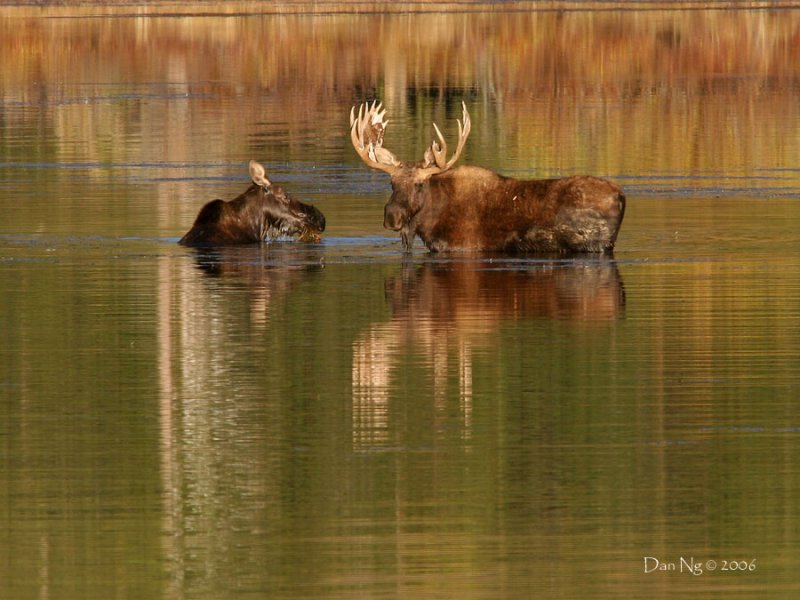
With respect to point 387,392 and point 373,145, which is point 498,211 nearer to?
point 373,145

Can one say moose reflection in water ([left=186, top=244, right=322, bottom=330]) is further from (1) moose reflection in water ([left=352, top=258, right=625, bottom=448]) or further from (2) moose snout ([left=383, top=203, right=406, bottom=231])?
Result: (1) moose reflection in water ([left=352, top=258, right=625, bottom=448])

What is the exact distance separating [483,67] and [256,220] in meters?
39.7

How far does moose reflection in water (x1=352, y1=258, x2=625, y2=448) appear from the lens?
16.4 m

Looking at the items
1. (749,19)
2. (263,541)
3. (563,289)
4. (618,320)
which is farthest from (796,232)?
(749,19)

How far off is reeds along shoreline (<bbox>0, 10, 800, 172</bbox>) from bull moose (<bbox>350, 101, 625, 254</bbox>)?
1052cm

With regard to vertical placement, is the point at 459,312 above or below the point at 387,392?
above

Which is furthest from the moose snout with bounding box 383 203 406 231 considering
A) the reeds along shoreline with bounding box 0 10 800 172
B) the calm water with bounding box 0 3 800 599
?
the reeds along shoreline with bounding box 0 10 800 172

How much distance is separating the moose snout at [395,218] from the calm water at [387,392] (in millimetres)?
297

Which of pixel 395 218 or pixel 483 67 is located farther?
pixel 483 67

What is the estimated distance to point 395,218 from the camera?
24.2 metres

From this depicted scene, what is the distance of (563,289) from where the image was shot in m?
21.6

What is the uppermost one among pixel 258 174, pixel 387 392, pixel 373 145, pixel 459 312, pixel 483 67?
pixel 483 67

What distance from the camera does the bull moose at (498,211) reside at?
23953 millimetres

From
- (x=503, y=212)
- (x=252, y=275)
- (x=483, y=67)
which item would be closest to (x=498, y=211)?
(x=503, y=212)
